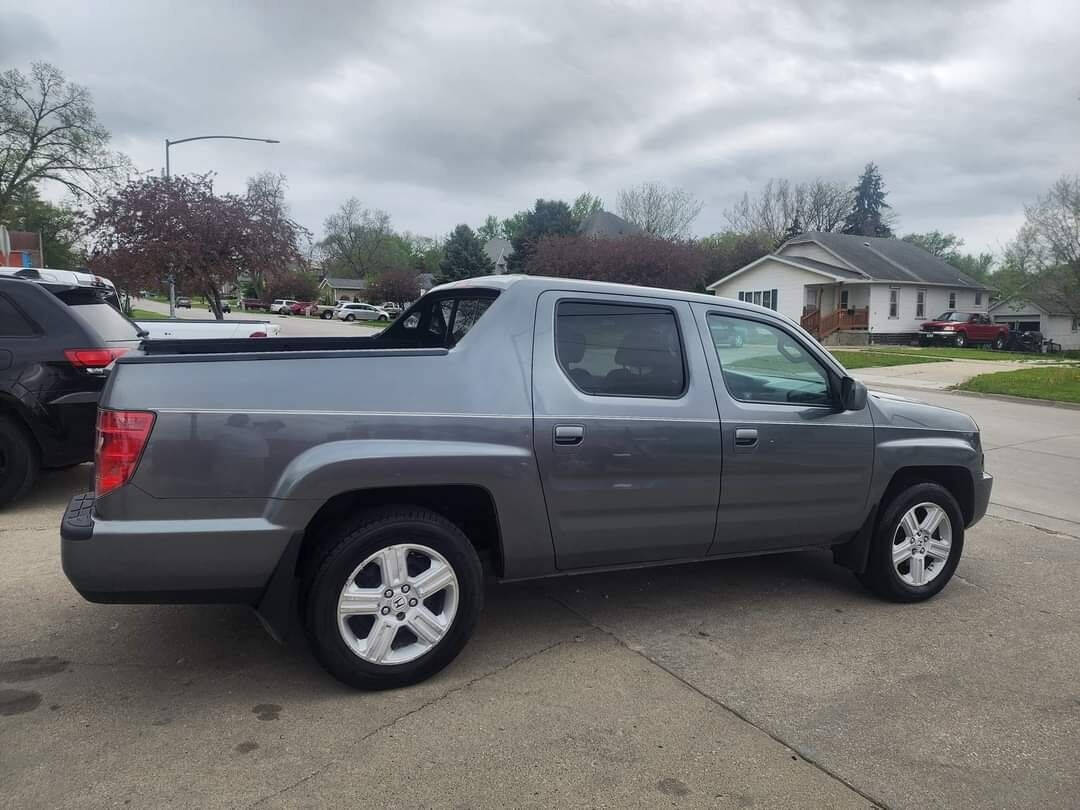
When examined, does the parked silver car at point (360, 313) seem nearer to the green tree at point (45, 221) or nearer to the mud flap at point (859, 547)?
the green tree at point (45, 221)

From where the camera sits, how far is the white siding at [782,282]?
4244 centimetres

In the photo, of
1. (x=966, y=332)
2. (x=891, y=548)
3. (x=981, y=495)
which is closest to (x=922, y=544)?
(x=891, y=548)

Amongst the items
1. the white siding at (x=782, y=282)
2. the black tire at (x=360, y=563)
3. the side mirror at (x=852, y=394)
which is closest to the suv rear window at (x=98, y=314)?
the black tire at (x=360, y=563)

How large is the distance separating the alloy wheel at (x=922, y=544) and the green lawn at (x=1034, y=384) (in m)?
13.7

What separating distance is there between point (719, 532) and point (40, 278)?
5.70m

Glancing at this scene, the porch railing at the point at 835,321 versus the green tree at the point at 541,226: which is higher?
the green tree at the point at 541,226

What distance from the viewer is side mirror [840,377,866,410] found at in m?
4.18

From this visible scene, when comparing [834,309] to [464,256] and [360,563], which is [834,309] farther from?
[360,563]

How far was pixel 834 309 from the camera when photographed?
42344mm

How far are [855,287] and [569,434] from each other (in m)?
42.3

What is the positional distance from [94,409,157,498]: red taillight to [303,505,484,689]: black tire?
799mm

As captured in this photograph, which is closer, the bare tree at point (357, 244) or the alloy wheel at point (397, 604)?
the alloy wheel at point (397, 604)

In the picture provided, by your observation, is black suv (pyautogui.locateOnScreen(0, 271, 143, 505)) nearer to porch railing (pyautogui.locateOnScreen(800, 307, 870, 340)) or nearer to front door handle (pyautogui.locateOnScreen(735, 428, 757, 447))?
front door handle (pyautogui.locateOnScreen(735, 428, 757, 447))

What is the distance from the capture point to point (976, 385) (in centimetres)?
1808
